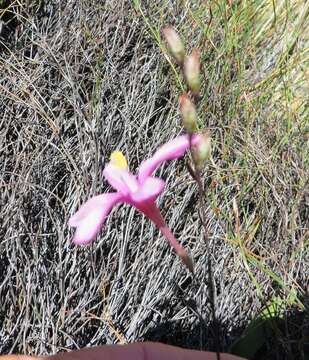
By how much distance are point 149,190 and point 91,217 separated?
0.05 m

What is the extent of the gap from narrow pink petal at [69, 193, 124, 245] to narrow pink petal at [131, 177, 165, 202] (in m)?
0.02

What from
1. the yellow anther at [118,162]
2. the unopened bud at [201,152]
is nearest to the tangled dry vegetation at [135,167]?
the yellow anther at [118,162]

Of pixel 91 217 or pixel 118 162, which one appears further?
pixel 118 162

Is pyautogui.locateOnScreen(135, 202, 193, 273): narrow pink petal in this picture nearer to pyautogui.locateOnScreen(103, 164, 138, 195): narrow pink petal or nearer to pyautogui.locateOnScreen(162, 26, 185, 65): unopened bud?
pyautogui.locateOnScreen(103, 164, 138, 195): narrow pink petal

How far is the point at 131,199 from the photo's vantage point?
0.60 meters

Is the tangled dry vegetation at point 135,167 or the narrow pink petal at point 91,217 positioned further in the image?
the tangled dry vegetation at point 135,167

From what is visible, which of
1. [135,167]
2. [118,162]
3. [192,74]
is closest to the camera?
[192,74]

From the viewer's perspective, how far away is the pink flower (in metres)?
0.57

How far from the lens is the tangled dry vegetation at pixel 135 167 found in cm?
147

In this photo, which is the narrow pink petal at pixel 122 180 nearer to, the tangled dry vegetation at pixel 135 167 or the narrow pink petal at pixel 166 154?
the narrow pink petal at pixel 166 154

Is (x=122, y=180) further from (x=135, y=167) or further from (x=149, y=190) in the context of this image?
(x=135, y=167)

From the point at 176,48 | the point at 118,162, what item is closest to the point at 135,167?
the point at 118,162

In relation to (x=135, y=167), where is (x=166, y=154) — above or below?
below

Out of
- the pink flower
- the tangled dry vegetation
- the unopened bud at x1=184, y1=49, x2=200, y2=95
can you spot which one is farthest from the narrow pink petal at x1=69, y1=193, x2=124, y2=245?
the tangled dry vegetation
